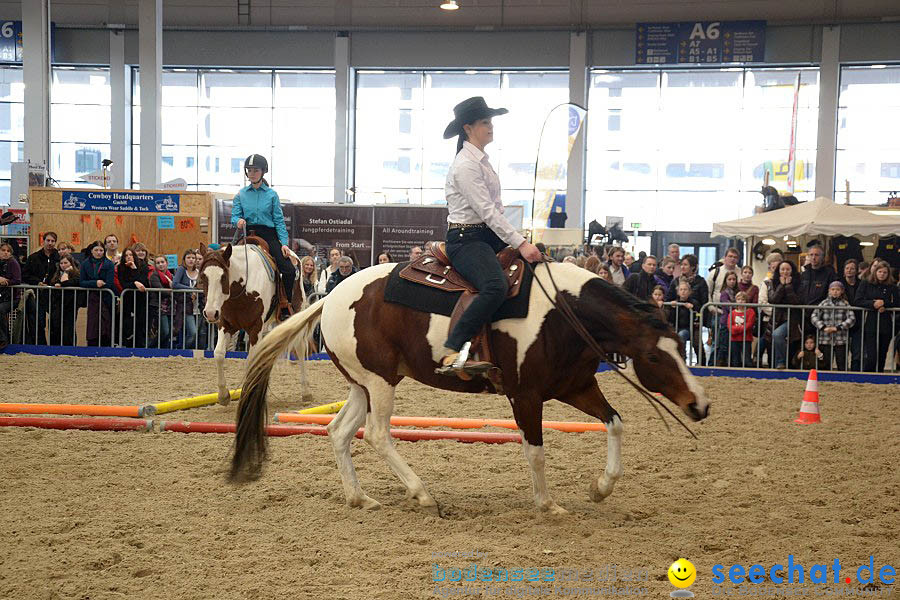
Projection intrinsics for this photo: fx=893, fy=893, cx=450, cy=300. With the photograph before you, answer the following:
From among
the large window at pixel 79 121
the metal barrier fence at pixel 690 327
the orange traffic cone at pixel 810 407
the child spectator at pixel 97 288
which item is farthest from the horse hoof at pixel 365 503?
the large window at pixel 79 121

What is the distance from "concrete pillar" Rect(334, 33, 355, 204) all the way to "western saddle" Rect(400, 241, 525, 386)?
25545 millimetres

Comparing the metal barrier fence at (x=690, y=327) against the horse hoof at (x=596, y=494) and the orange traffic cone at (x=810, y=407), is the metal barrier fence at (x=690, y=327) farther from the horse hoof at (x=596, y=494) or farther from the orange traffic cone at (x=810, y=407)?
the horse hoof at (x=596, y=494)

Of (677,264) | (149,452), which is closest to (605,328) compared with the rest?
(149,452)

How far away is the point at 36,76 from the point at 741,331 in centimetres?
2125

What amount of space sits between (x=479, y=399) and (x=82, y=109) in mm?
27065

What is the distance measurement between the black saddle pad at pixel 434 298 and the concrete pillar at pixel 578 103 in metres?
25.2

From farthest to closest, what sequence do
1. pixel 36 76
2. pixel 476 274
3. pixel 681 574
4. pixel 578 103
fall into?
pixel 578 103
pixel 36 76
pixel 476 274
pixel 681 574

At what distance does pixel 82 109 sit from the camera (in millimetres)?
32156

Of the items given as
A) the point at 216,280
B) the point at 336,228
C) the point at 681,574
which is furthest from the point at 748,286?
the point at 681,574

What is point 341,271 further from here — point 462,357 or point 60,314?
point 462,357

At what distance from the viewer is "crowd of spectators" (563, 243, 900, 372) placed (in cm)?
1261

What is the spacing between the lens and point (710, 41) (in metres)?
28.7

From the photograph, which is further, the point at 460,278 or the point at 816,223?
the point at 816,223
